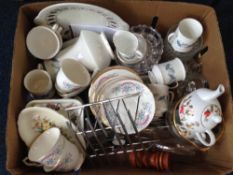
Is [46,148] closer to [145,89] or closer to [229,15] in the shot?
[145,89]

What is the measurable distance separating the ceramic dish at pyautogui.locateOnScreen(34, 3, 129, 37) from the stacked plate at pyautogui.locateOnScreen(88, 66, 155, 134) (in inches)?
5.2

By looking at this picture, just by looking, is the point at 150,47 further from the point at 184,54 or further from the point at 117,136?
the point at 117,136

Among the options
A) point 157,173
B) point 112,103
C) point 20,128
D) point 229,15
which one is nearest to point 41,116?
point 20,128

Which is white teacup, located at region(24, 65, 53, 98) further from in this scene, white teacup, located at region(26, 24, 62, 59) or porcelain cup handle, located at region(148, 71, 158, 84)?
porcelain cup handle, located at region(148, 71, 158, 84)

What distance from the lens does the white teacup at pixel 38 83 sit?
91 centimetres

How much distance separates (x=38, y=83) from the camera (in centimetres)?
93

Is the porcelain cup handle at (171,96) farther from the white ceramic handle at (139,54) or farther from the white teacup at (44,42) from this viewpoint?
the white teacup at (44,42)

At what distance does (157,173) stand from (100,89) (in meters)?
0.23

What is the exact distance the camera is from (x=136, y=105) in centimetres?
92

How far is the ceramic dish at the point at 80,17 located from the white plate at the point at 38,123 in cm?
23

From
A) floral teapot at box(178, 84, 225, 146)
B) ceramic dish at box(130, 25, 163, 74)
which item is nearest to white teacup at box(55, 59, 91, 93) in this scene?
ceramic dish at box(130, 25, 163, 74)

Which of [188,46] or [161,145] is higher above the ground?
[188,46]

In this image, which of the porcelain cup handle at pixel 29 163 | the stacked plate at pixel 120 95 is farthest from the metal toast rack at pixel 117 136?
the porcelain cup handle at pixel 29 163

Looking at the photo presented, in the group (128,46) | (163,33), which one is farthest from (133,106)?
(163,33)
